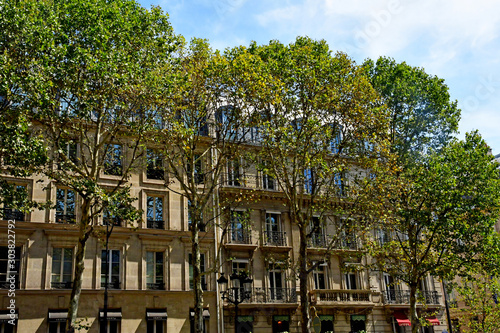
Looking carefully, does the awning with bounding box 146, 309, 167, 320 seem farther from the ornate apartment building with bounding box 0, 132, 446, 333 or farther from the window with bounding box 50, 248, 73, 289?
the window with bounding box 50, 248, 73, 289

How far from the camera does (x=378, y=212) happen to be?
23.9 m

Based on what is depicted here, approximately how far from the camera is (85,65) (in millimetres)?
18922

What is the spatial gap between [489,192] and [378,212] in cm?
555

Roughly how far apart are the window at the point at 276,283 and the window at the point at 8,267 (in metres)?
13.5

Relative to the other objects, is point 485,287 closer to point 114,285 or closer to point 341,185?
point 341,185

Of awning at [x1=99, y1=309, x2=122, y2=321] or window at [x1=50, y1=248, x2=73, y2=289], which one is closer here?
window at [x1=50, y1=248, x2=73, y2=289]

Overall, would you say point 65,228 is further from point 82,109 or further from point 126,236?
point 82,109

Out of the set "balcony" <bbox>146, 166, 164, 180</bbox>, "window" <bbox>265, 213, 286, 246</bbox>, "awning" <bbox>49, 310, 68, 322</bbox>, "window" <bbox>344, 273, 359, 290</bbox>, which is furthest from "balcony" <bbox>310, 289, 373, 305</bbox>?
"awning" <bbox>49, 310, 68, 322</bbox>

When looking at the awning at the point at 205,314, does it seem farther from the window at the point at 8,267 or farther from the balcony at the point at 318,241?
the window at the point at 8,267

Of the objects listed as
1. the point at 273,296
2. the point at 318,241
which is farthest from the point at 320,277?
the point at 273,296

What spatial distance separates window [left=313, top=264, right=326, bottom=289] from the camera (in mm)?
31511

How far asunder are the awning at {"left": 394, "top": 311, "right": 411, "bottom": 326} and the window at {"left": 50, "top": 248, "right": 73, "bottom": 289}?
20.3 m

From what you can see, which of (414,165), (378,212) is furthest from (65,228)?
(414,165)

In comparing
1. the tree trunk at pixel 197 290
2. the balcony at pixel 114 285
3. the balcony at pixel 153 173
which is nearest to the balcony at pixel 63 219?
the balcony at pixel 114 285
